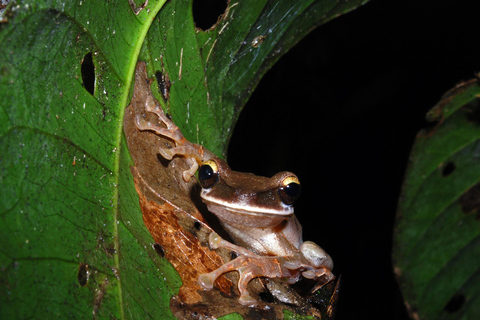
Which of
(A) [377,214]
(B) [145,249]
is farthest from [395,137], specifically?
(B) [145,249]

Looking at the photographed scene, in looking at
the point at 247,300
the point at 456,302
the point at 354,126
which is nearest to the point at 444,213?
the point at 456,302

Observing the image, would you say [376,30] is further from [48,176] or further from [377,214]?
[48,176]

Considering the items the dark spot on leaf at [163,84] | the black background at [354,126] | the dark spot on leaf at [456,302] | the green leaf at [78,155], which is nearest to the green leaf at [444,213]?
the dark spot on leaf at [456,302]

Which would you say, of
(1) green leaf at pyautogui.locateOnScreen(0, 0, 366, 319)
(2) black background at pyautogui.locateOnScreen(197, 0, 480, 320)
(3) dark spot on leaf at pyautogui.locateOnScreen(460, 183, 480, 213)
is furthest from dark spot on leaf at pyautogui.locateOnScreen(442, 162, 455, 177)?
(2) black background at pyautogui.locateOnScreen(197, 0, 480, 320)

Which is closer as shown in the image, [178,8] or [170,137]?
[178,8]

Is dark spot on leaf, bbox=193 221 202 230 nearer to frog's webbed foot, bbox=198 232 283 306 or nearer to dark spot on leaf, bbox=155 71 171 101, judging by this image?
frog's webbed foot, bbox=198 232 283 306

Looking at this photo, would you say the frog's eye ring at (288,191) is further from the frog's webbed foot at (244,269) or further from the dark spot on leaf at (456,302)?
the dark spot on leaf at (456,302)
